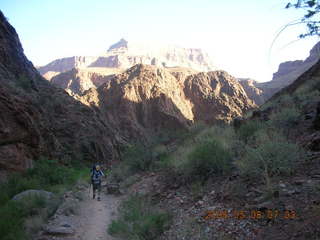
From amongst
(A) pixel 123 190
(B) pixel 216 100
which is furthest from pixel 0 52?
(B) pixel 216 100

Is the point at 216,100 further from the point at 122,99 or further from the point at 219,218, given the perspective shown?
the point at 219,218

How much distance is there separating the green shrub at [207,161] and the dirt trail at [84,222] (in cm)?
290

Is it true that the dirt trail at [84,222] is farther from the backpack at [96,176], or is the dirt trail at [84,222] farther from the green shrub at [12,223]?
the backpack at [96,176]

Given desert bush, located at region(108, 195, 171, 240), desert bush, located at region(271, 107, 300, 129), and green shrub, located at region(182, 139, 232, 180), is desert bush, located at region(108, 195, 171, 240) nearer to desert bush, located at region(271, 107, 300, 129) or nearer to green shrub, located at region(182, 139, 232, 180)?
green shrub, located at region(182, 139, 232, 180)

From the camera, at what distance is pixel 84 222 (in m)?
7.95

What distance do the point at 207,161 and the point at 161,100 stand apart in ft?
154

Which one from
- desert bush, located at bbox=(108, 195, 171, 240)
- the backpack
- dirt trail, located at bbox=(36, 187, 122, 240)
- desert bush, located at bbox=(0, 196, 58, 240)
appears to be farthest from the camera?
the backpack

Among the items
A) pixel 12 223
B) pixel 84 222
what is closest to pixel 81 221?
pixel 84 222

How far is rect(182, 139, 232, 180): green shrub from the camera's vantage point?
309 inches

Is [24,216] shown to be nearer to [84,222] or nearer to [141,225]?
[84,222]

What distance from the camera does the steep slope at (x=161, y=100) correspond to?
50.9 meters

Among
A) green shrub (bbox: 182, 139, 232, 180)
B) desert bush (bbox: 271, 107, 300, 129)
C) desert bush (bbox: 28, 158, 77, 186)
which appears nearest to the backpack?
desert bush (bbox: 28, 158, 77, 186)

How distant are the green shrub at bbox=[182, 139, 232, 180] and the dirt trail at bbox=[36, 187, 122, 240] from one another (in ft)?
9.52
